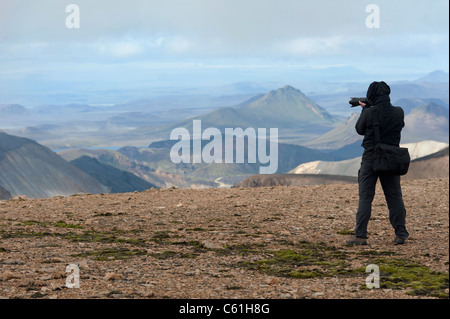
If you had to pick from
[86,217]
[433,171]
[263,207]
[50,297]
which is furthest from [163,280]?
[433,171]

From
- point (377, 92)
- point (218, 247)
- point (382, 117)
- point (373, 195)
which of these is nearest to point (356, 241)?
point (373, 195)

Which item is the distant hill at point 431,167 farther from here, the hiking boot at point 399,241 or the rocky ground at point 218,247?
the hiking boot at point 399,241

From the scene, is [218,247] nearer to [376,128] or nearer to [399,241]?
[399,241]

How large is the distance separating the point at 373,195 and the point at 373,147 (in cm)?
86

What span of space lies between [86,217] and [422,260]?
7.44m

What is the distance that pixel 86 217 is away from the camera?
13.4m

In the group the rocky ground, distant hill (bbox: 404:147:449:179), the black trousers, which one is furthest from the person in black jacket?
distant hill (bbox: 404:147:449:179)

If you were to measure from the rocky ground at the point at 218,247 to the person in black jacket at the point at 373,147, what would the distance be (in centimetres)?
38

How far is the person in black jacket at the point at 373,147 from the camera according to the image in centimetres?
979

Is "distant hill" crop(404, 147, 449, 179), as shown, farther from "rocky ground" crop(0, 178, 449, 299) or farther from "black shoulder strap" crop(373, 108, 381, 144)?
"black shoulder strap" crop(373, 108, 381, 144)

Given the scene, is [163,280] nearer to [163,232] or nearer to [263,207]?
[163,232]

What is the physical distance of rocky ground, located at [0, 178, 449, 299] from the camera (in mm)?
7191

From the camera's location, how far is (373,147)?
9.84 meters

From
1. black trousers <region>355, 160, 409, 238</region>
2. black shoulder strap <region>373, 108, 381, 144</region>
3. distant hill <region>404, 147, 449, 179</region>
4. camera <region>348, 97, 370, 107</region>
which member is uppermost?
camera <region>348, 97, 370, 107</region>
